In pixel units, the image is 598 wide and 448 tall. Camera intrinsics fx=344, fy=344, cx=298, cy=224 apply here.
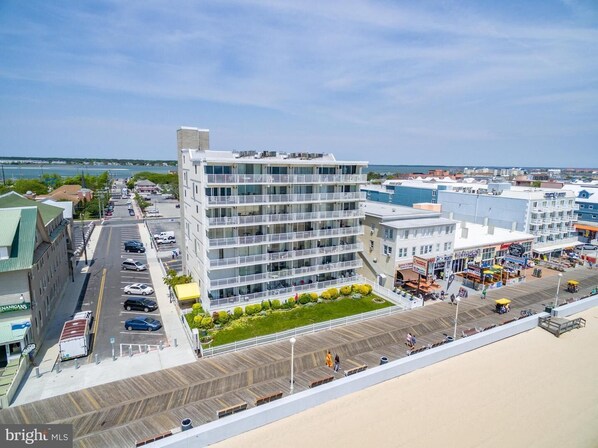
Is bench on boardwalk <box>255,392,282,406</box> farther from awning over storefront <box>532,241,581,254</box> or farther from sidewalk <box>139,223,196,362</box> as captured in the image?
awning over storefront <box>532,241,581,254</box>

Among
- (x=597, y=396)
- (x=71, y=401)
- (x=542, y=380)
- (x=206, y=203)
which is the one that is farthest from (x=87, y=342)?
(x=597, y=396)

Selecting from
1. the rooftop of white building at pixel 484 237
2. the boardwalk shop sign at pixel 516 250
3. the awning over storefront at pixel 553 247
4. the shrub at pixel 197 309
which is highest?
the rooftop of white building at pixel 484 237

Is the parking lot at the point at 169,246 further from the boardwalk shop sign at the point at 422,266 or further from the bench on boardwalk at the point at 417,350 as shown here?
the bench on boardwalk at the point at 417,350

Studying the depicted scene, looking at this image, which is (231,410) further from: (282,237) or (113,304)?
(113,304)

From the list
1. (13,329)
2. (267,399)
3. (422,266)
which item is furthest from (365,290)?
(13,329)

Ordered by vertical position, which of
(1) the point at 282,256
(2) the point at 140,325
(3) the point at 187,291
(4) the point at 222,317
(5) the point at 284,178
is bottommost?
(2) the point at 140,325

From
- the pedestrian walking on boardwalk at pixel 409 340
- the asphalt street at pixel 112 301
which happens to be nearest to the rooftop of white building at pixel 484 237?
the pedestrian walking on boardwalk at pixel 409 340
